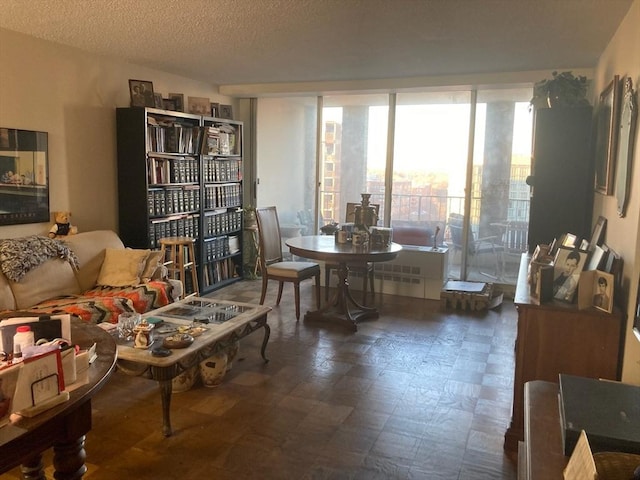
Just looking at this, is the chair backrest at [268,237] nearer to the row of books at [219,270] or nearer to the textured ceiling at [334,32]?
the row of books at [219,270]

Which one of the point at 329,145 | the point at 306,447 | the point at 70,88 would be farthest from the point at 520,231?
the point at 70,88

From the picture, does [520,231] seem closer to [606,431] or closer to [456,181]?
[456,181]

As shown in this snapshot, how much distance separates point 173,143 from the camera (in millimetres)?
5227

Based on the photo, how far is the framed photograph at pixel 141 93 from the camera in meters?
4.91

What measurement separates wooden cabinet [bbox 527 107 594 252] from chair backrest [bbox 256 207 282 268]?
246 centimetres

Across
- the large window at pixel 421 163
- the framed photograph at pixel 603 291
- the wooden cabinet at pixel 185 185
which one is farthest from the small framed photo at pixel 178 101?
the framed photograph at pixel 603 291

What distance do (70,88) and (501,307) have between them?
464 cm

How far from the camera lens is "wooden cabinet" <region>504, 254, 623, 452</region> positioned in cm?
245

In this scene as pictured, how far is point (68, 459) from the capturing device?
1.62 meters

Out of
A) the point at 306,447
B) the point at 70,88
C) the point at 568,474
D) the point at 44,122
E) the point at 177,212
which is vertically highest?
the point at 70,88

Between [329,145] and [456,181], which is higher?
[329,145]

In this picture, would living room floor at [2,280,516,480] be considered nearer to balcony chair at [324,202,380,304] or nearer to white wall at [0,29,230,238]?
balcony chair at [324,202,380,304]

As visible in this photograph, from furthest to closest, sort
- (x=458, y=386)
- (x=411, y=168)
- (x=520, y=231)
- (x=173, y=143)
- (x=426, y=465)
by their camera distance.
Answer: (x=411, y=168) → (x=520, y=231) → (x=173, y=143) → (x=458, y=386) → (x=426, y=465)

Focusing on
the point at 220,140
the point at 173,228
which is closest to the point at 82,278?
the point at 173,228
